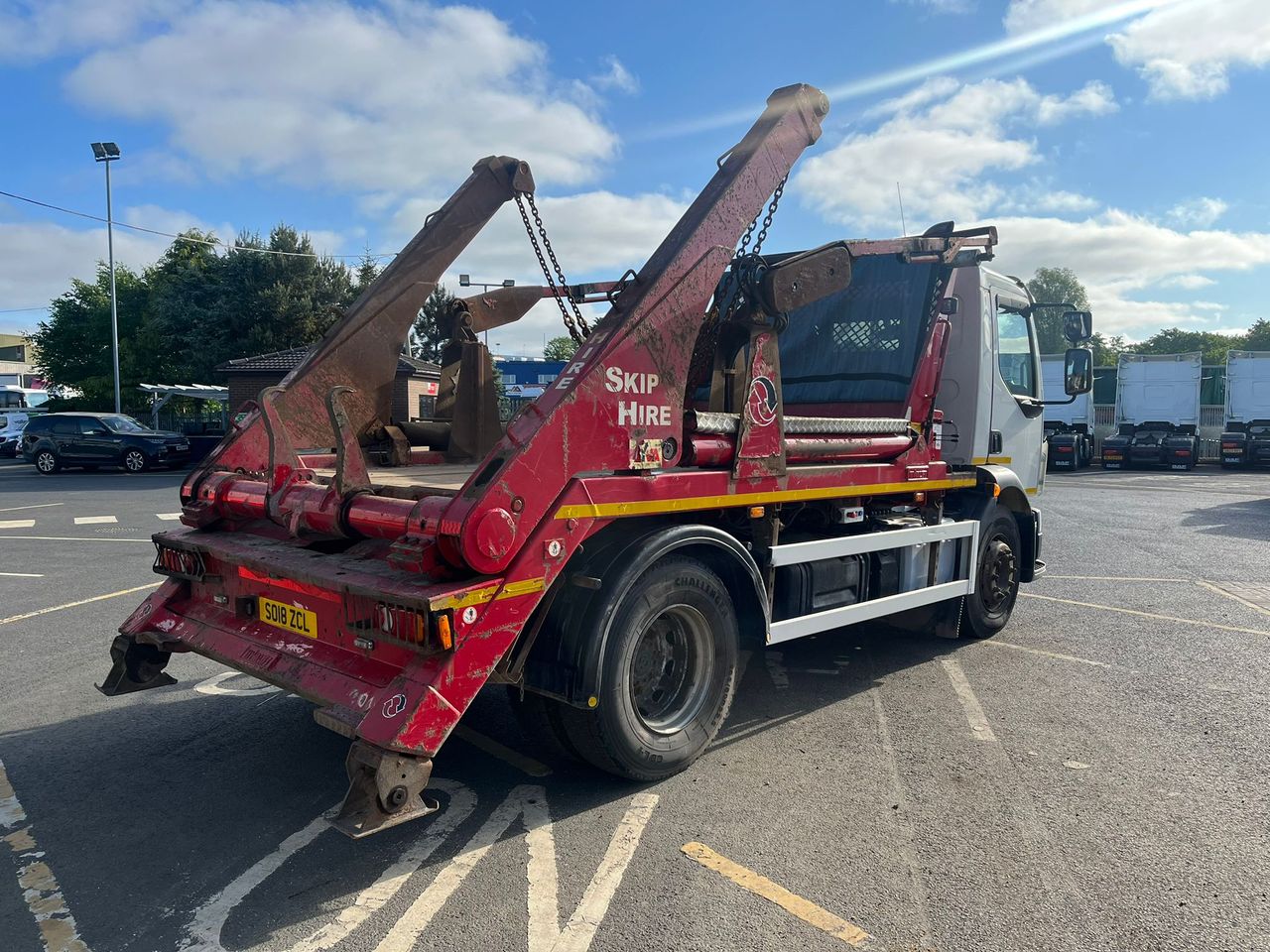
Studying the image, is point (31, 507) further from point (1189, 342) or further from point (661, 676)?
point (1189, 342)

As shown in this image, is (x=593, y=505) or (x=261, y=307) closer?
(x=593, y=505)

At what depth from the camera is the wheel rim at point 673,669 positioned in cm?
411

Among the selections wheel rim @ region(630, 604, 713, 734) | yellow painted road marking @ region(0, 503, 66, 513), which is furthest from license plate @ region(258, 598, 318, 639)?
yellow painted road marking @ region(0, 503, 66, 513)

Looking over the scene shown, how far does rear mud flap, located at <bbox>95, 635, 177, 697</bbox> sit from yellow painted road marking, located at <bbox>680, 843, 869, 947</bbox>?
3031mm

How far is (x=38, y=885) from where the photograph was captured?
3.15 m

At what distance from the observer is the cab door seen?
22.3ft

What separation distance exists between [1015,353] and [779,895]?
17.6ft

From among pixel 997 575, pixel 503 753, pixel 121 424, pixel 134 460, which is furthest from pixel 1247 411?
pixel 121 424

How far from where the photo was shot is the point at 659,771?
4016 mm

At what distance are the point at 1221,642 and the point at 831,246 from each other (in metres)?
4.70

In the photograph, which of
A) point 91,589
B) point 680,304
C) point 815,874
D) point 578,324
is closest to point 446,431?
point 578,324

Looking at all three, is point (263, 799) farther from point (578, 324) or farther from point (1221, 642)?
point (1221, 642)

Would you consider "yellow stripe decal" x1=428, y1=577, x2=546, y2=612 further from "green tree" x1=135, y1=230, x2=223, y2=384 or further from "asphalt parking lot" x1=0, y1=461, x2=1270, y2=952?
"green tree" x1=135, y1=230, x2=223, y2=384

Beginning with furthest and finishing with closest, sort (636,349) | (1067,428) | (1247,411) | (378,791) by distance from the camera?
(1067,428), (1247,411), (636,349), (378,791)
